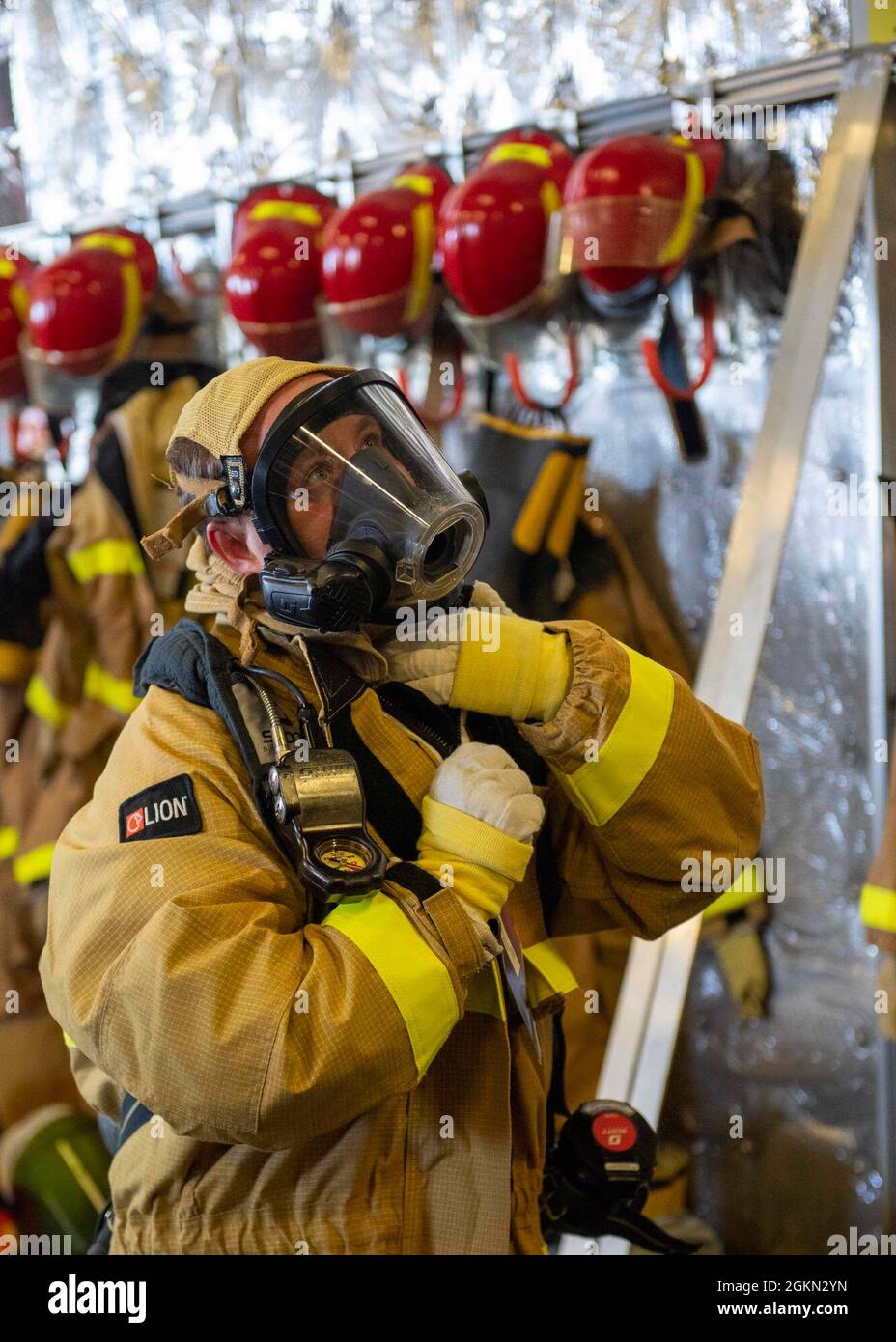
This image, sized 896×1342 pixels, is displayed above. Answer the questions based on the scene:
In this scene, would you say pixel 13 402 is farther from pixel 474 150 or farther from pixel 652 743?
pixel 652 743

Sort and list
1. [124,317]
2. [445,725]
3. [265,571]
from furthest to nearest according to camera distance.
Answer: [124,317], [445,725], [265,571]

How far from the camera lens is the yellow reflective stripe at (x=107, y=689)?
7.29 feet

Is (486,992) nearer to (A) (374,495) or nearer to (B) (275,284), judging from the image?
(A) (374,495)

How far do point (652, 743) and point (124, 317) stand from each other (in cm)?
181

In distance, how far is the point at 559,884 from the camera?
1272 mm

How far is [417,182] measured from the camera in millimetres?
2334

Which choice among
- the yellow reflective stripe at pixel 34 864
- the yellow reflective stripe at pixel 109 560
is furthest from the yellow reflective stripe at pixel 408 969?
the yellow reflective stripe at pixel 109 560

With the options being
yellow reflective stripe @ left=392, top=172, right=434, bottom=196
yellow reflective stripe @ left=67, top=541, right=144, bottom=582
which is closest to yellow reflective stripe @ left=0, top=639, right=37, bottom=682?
yellow reflective stripe @ left=67, top=541, right=144, bottom=582

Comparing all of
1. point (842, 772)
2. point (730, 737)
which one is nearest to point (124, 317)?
point (842, 772)

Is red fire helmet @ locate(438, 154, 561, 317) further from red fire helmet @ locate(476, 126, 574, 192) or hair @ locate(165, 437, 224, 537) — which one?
hair @ locate(165, 437, 224, 537)

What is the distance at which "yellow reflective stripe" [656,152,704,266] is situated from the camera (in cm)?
209

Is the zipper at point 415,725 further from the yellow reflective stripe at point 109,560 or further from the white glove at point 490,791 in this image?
the yellow reflective stripe at point 109,560

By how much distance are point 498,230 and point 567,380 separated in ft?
1.06

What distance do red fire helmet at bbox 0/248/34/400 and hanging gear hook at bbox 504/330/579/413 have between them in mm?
1032
